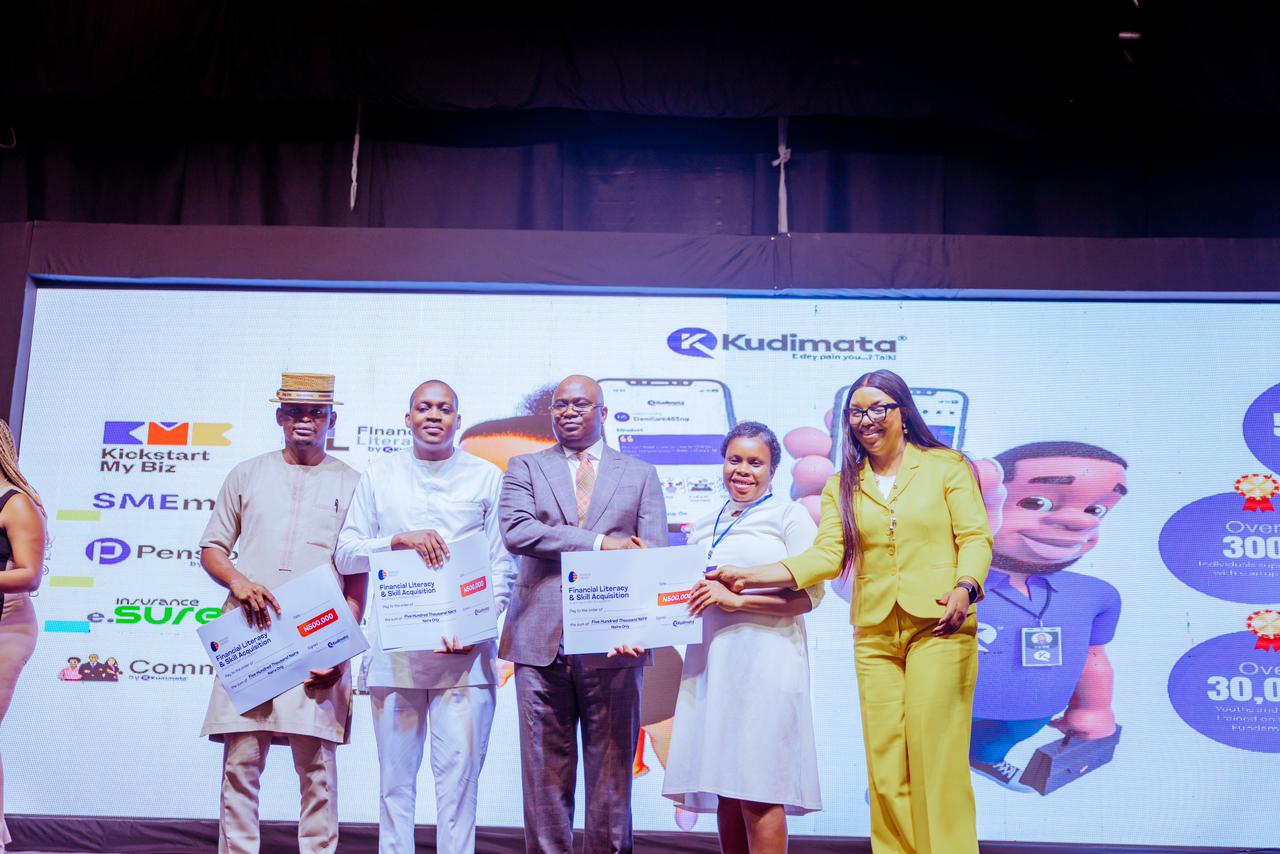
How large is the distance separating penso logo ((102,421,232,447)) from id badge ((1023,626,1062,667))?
3.70 meters

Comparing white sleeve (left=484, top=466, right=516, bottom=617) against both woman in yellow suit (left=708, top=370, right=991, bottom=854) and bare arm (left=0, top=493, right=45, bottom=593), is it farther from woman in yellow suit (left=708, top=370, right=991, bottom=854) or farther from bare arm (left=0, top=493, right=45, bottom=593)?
bare arm (left=0, top=493, right=45, bottom=593)

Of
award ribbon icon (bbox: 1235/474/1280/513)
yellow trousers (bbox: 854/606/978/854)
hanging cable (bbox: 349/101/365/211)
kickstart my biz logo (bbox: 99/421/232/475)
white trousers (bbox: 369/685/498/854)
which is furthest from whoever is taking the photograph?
hanging cable (bbox: 349/101/365/211)

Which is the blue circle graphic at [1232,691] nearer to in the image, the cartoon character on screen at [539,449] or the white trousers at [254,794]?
the cartoon character on screen at [539,449]

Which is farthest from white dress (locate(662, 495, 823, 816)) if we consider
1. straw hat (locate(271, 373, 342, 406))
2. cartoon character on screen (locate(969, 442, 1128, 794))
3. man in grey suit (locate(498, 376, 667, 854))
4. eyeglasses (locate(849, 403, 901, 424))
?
cartoon character on screen (locate(969, 442, 1128, 794))

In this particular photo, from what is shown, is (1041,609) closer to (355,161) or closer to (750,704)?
(750,704)

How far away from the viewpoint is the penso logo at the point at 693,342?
15.8 ft

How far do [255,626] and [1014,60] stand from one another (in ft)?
13.1

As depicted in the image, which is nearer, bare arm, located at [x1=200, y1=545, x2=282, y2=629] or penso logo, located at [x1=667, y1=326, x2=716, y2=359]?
bare arm, located at [x1=200, y1=545, x2=282, y2=629]

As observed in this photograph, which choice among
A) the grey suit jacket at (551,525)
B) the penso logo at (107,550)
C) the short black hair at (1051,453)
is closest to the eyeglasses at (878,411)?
the grey suit jacket at (551,525)

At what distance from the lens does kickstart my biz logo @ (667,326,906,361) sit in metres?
4.80

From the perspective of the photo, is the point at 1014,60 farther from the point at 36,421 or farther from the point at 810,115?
the point at 36,421

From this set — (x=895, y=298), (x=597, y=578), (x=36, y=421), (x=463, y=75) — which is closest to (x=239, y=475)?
(x=597, y=578)

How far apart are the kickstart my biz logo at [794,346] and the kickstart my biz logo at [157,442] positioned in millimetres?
2159

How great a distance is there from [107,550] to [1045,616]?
4202mm
